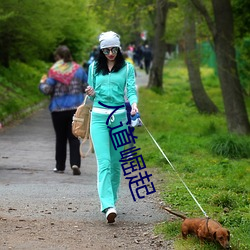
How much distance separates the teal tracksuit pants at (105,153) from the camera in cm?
731

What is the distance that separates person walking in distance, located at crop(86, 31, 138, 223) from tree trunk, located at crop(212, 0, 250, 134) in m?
8.51

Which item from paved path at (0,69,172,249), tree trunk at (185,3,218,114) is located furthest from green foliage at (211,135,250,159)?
tree trunk at (185,3,218,114)

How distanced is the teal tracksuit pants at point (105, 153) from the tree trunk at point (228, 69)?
28.5ft

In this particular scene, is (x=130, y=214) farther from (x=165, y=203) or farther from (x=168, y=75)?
(x=168, y=75)

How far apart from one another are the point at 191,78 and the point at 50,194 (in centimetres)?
1615

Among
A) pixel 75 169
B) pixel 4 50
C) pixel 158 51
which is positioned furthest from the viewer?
pixel 158 51

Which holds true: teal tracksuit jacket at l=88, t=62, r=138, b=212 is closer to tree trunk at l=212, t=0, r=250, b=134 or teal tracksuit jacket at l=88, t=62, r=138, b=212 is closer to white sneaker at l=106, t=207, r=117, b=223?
white sneaker at l=106, t=207, r=117, b=223

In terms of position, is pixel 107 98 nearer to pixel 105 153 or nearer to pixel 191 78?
pixel 105 153

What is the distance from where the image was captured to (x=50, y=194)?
354 inches

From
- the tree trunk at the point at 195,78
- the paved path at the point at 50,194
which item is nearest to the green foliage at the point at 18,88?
the paved path at the point at 50,194

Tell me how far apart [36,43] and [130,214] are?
45.8 feet

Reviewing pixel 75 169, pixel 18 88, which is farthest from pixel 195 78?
pixel 75 169

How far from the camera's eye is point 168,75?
4919 cm

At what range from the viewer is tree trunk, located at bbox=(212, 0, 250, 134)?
51.6 ft
